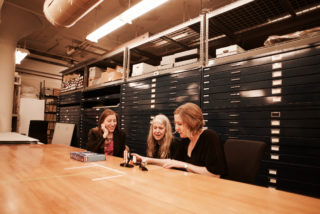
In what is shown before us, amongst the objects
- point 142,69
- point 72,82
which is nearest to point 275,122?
point 142,69

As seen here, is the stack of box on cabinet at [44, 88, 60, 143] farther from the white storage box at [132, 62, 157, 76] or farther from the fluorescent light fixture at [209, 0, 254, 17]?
the fluorescent light fixture at [209, 0, 254, 17]

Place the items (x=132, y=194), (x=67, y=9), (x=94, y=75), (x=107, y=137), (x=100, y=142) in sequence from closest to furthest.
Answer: (x=132, y=194)
(x=67, y=9)
(x=100, y=142)
(x=107, y=137)
(x=94, y=75)

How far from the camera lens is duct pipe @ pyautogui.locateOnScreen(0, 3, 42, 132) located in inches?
175

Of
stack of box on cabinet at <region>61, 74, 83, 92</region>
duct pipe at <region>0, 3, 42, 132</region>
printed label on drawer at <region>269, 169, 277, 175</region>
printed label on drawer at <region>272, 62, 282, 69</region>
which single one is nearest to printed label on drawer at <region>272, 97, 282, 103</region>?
printed label on drawer at <region>272, 62, 282, 69</region>

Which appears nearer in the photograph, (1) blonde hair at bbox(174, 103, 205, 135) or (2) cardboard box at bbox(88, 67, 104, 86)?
(1) blonde hair at bbox(174, 103, 205, 135)

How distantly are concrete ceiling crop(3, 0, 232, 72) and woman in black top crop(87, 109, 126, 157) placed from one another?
215 centimetres

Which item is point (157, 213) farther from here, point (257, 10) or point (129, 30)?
point (129, 30)

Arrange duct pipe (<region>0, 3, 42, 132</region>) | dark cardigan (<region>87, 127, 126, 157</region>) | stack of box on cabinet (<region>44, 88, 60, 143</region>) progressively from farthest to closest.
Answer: stack of box on cabinet (<region>44, 88, 60, 143</region>) → duct pipe (<region>0, 3, 42, 132</region>) → dark cardigan (<region>87, 127, 126, 157</region>)

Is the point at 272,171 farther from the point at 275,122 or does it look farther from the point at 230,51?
the point at 230,51

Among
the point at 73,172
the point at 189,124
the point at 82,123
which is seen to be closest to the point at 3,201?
the point at 73,172

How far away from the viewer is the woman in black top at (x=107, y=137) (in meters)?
2.45

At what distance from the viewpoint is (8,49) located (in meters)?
4.74

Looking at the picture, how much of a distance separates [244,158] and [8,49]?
565cm

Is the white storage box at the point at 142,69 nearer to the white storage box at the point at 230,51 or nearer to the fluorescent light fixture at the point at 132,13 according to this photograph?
the fluorescent light fixture at the point at 132,13
